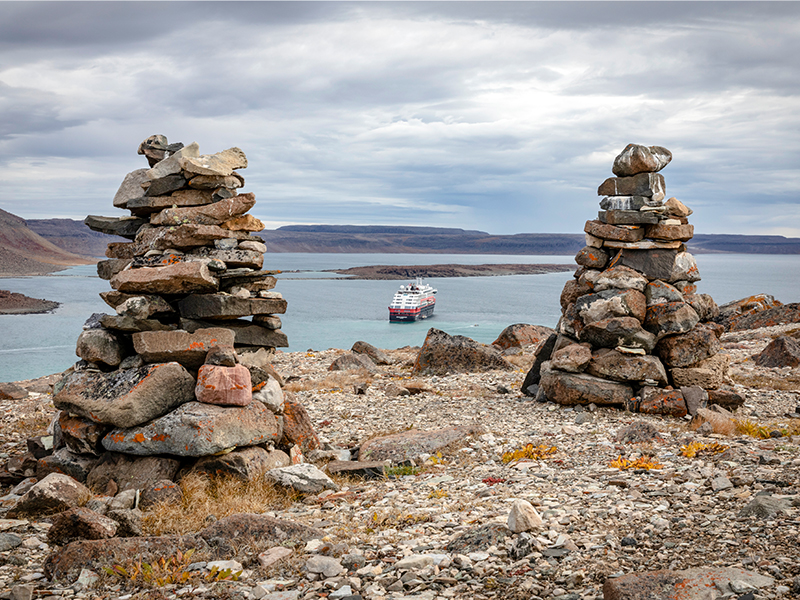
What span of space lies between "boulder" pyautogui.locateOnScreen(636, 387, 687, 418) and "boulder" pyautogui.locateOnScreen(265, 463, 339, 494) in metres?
8.16

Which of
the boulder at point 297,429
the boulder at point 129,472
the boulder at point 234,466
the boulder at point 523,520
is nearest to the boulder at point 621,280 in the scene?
the boulder at point 297,429

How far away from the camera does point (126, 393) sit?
9281 mm

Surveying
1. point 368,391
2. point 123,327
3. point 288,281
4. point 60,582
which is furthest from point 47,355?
point 288,281

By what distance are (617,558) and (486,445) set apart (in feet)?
18.2

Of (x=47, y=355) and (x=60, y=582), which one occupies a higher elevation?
(x=60, y=582)

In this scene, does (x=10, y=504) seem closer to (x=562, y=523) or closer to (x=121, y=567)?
(x=121, y=567)

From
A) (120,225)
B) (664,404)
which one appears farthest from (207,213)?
(664,404)

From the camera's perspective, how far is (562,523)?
6.61 meters

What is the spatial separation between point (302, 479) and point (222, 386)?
194 centimetres

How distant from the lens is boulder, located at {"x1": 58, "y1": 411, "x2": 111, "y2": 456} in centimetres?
955

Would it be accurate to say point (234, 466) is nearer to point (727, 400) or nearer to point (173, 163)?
point (173, 163)

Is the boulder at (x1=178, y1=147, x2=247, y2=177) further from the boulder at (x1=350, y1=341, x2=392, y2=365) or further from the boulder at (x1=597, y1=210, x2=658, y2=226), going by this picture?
the boulder at (x1=350, y1=341, x2=392, y2=365)

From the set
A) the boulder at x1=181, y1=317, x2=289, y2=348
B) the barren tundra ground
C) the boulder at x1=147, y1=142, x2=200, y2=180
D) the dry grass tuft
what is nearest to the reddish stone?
the barren tundra ground

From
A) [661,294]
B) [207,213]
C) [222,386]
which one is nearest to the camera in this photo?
[222,386]
